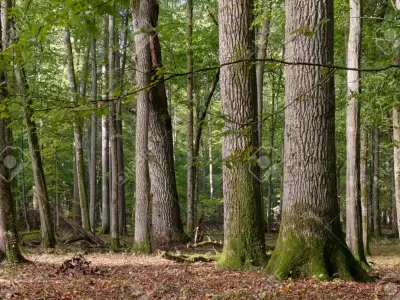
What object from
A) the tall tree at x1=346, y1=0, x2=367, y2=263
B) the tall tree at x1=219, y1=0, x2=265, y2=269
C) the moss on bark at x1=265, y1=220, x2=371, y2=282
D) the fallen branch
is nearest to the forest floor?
the moss on bark at x1=265, y1=220, x2=371, y2=282

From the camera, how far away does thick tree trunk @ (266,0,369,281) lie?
19.7 ft

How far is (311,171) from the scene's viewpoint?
6.05 m

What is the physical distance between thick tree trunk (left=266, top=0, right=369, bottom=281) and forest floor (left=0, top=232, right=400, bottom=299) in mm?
332

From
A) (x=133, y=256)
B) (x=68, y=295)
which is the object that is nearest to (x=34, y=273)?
(x=68, y=295)

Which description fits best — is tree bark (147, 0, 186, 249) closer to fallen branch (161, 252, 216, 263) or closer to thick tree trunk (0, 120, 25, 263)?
fallen branch (161, 252, 216, 263)

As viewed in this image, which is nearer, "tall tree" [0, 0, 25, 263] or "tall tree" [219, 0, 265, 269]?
"tall tree" [219, 0, 265, 269]

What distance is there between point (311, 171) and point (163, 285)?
2.63 meters

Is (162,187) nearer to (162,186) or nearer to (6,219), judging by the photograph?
(162,186)

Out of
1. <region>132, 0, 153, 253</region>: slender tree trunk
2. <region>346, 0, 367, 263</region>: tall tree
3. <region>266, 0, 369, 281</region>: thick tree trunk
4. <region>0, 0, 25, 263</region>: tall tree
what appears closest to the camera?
<region>266, 0, 369, 281</region>: thick tree trunk

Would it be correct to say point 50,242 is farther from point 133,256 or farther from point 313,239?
point 313,239

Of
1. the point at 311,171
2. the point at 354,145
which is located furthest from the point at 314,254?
the point at 354,145

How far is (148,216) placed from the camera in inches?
427

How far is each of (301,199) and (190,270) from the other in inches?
111

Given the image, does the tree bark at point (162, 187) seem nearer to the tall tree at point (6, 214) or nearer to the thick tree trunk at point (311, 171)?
the tall tree at point (6, 214)
